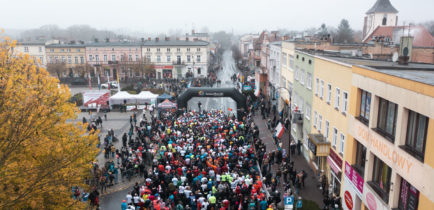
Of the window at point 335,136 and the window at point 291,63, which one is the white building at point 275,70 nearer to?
the window at point 291,63

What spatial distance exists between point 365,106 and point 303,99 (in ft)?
39.3

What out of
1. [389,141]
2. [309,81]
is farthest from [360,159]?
[309,81]

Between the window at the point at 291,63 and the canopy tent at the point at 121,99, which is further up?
the window at the point at 291,63

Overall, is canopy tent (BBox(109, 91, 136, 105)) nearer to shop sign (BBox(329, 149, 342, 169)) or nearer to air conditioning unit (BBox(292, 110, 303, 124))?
air conditioning unit (BBox(292, 110, 303, 124))

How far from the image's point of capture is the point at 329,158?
66.0 ft

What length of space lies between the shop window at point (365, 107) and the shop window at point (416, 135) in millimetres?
3177

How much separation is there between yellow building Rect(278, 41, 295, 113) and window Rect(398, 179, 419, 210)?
19.5 meters

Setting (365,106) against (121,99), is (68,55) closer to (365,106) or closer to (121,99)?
(121,99)

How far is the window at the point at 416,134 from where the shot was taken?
36.3 ft

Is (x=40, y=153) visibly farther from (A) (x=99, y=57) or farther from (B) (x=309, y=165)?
(A) (x=99, y=57)

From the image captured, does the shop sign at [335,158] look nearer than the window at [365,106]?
No

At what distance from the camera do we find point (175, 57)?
71.0 m

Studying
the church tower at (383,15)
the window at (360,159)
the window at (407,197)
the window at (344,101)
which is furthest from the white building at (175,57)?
the window at (407,197)

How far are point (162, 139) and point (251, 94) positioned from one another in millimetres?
22346
